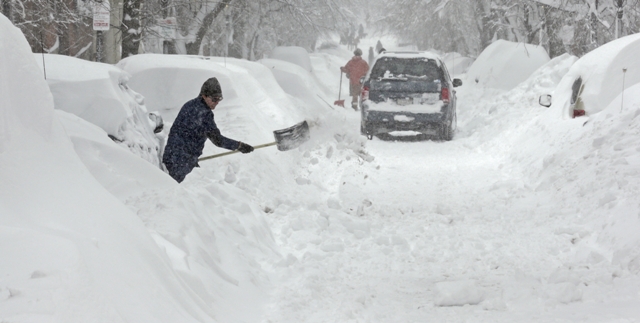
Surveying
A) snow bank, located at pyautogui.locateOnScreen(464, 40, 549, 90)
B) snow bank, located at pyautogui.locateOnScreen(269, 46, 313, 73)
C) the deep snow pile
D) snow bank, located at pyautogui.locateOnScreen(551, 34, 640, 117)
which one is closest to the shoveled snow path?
the deep snow pile

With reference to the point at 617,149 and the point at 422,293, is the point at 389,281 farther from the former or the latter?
the point at 617,149

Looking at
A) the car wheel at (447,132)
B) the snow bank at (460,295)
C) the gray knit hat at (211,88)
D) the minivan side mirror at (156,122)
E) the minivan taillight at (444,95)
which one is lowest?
the car wheel at (447,132)

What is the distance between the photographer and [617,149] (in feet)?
26.1

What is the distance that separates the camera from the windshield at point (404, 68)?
49.3 ft

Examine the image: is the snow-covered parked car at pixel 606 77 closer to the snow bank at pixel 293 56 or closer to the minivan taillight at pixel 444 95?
the minivan taillight at pixel 444 95

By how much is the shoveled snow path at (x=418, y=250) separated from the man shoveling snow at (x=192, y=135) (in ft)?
3.44

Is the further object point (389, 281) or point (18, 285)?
point (389, 281)

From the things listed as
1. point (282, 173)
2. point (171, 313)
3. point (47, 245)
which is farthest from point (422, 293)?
point (282, 173)

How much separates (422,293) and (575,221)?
2517 millimetres

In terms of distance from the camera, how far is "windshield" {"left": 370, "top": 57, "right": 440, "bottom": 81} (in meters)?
15.0

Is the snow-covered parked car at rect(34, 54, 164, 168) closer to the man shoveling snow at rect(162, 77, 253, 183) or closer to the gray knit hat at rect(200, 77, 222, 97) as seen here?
the man shoveling snow at rect(162, 77, 253, 183)

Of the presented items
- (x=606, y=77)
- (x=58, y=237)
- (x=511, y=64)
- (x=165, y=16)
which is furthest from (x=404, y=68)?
(x=58, y=237)

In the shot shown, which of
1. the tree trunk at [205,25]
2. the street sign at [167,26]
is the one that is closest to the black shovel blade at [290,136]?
the street sign at [167,26]

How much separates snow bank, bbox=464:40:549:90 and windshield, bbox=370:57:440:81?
151 inches
